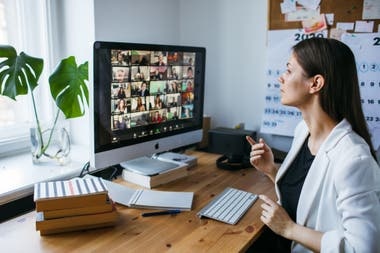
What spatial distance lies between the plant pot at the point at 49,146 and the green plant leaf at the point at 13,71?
9.9 inches

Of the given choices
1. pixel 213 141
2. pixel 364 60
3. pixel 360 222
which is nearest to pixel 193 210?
pixel 360 222

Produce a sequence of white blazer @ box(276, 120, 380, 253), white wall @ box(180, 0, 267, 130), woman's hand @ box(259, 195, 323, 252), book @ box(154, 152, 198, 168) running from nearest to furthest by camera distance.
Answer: white blazer @ box(276, 120, 380, 253) → woman's hand @ box(259, 195, 323, 252) → book @ box(154, 152, 198, 168) → white wall @ box(180, 0, 267, 130)

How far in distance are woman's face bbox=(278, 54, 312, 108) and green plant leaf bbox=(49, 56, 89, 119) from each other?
864 mm

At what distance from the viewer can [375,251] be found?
968 mm

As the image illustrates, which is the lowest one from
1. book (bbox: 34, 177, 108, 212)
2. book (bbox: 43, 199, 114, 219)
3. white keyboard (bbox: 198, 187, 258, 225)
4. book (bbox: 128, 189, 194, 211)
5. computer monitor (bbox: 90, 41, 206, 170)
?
white keyboard (bbox: 198, 187, 258, 225)

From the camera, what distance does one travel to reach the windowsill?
1370 millimetres

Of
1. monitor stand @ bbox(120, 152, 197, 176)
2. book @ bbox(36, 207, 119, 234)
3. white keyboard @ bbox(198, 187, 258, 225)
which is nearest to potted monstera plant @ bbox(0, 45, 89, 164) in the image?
monitor stand @ bbox(120, 152, 197, 176)

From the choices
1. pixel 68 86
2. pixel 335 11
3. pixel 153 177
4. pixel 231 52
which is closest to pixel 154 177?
pixel 153 177

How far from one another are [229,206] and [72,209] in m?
0.56

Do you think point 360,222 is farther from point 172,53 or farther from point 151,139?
point 172,53

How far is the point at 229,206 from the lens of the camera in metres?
1.33

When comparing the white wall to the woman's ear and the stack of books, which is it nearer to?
the woman's ear

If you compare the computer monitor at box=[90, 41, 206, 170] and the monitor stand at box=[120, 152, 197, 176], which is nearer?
the computer monitor at box=[90, 41, 206, 170]

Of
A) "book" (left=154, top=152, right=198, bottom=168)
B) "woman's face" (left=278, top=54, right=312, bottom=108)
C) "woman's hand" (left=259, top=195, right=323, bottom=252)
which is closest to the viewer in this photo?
"woman's hand" (left=259, top=195, right=323, bottom=252)
